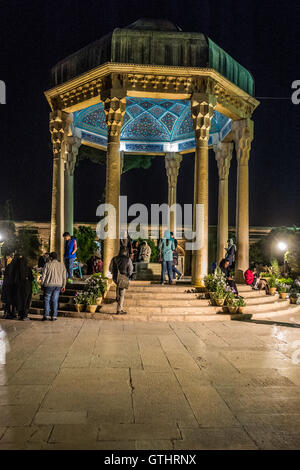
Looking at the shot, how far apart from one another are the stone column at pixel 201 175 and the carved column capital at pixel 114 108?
211 cm

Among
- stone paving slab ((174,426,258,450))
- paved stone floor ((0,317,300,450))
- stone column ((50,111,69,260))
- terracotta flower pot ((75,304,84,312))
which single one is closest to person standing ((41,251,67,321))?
terracotta flower pot ((75,304,84,312))

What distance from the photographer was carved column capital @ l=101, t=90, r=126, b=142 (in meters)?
10.8

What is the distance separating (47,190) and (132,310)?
26.1 m

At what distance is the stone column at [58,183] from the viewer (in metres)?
12.5

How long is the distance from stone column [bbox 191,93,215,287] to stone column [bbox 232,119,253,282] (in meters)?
2.34

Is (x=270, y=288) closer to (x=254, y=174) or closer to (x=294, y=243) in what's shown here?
(x=294, y=243)

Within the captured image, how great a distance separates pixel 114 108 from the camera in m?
10.9

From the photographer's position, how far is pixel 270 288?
481 inches

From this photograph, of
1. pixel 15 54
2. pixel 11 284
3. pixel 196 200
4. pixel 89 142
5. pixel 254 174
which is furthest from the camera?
pixel 254 174

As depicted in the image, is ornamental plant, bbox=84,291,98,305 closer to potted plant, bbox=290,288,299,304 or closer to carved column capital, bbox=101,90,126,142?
carved column capital, bbox=101,90,126,142

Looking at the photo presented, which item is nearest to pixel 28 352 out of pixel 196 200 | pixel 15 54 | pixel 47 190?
pixel 196 200

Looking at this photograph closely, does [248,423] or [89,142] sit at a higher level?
[89,142]

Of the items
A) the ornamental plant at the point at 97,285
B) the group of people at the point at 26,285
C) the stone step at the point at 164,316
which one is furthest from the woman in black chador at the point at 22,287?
the ornamental plant at the point at 97,285

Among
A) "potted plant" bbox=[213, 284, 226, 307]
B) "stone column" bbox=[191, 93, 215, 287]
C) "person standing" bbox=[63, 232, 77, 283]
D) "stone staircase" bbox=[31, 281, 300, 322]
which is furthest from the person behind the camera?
"person standing" bbox=[63, 232, 77, 283]
